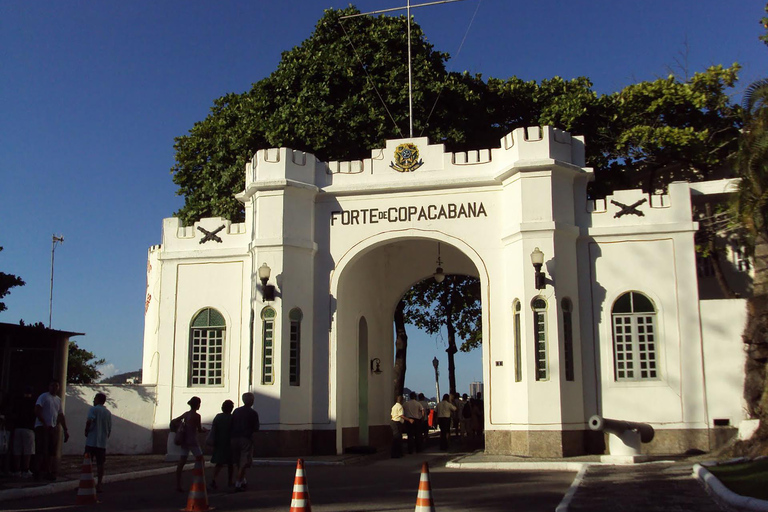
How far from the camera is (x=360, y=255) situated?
19938 mm

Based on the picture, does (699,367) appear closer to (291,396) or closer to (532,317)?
(532,317)

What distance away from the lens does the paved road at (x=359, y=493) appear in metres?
Result: 10.7

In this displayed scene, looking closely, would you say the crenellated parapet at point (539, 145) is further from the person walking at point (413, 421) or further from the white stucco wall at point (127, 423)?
the white stucco wall at point (127, 423)

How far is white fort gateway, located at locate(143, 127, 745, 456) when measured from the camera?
1777cm

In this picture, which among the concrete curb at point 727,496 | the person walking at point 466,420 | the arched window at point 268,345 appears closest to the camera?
the concrete curb at point 727,496

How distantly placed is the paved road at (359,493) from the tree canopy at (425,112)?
12.1 m

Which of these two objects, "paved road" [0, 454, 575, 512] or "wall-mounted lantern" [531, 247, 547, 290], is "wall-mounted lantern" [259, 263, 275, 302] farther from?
"wall-mounted lantern" [531, 247, 547, 290]

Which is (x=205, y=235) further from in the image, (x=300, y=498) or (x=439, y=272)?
(x=300, y=498)

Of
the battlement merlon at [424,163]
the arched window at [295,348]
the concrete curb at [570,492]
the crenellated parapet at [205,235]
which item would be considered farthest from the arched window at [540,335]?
the crenellated parapet at [205,235]

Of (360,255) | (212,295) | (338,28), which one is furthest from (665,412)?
(338,28)

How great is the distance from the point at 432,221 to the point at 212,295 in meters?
5.94

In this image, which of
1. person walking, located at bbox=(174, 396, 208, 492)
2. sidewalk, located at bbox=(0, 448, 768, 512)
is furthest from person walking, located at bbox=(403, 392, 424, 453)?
person walking, located at bbox=(174, 396, 208, 492)

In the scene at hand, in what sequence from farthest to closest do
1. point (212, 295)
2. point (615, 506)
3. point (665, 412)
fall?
point (212, 295), point (665, 412), point (615, 506)

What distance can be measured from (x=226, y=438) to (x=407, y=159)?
370 inches
